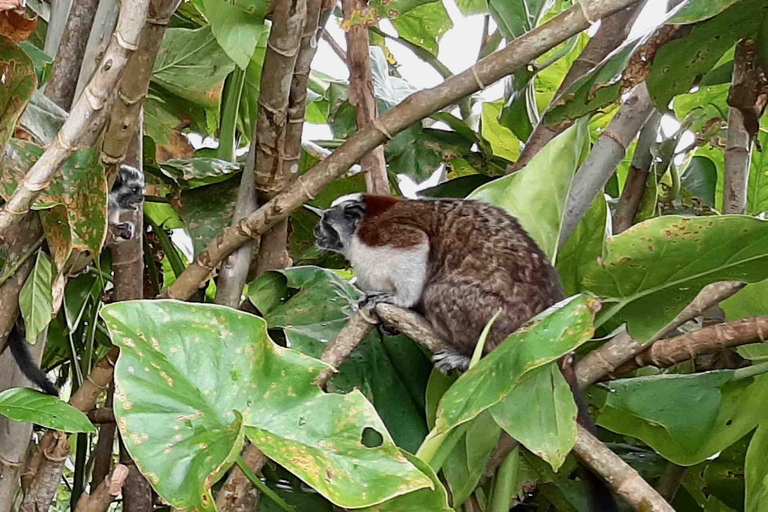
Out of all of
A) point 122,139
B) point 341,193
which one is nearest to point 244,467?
point 122,139

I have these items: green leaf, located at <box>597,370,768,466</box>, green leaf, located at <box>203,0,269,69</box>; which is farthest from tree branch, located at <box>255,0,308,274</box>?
green leaf, located at <box>597,370,768,466</box>

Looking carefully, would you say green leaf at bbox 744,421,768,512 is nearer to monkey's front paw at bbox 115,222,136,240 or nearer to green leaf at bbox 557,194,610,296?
green leaf at bbox 557,194,610,296

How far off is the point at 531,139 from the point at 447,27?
1.57 ft

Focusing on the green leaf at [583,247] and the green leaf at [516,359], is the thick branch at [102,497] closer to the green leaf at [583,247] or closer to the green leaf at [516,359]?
the green leaf at [516,359]

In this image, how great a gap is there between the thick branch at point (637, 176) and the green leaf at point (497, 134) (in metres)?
0.37

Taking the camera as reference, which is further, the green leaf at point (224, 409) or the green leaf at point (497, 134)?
the green leaf at point (497, 134)

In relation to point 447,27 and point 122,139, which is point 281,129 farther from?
point 447,27

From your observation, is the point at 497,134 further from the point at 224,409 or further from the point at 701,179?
the point at 224,409

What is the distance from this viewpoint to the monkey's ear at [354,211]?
134 centimetres

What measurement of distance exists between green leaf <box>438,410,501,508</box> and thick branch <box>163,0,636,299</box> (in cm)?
33

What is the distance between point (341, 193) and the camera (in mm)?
1551

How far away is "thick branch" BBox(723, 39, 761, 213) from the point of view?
3.39 ft

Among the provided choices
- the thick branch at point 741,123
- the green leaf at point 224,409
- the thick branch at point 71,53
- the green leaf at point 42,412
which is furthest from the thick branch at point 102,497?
the thick branch at point 741,123

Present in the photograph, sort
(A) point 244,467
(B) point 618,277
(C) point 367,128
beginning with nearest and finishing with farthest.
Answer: (A) point 244,467 < (B) point 618,277 < (C) point 367,128
